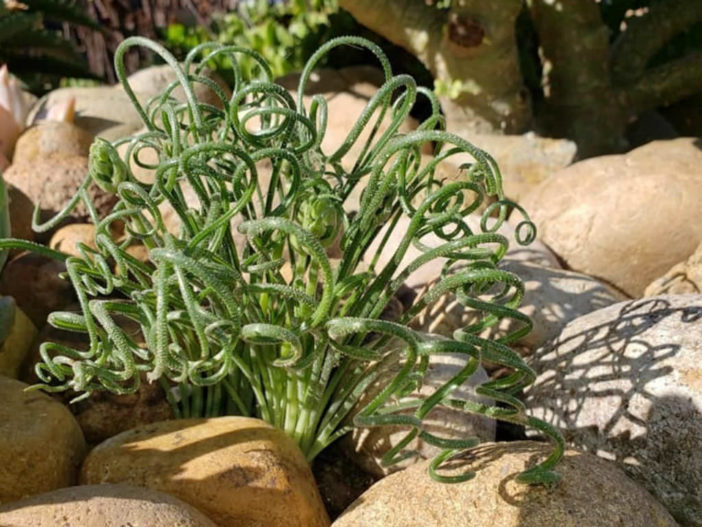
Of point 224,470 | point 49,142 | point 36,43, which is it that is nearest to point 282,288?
point 224,470

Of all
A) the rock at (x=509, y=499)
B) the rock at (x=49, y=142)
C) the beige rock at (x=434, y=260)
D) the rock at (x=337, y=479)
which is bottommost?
the rock at (x=337, y=479)

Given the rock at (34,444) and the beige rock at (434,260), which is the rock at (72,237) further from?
the beige rock at (434,260)

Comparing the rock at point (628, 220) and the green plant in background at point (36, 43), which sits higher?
the green plant in background at point (36, 43)

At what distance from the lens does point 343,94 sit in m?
3.81

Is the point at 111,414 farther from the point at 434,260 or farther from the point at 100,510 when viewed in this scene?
the point at 434,260

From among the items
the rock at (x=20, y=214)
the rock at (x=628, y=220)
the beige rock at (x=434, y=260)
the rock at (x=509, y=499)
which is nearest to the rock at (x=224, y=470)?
the rock at (x=509, y=499)

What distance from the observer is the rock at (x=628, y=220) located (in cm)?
262

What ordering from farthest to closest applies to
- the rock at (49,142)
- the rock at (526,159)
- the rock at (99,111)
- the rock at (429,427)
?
the rock at (99,111) < the rock at (526,159) < the rock at (49,142) < the rock at (429,427)

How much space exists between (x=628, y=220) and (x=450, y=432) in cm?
116

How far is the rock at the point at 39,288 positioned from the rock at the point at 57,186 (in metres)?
0.33

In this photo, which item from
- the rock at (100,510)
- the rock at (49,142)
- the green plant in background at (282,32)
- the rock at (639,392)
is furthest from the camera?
the green plant in background at (282,32)

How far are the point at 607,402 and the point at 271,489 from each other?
0.73m

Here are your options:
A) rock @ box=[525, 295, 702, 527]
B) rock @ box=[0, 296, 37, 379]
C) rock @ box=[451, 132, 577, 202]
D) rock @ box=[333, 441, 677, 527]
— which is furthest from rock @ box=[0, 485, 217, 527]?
rock @ box=[451, 132, 577, 202]

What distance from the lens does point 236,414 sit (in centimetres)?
192
